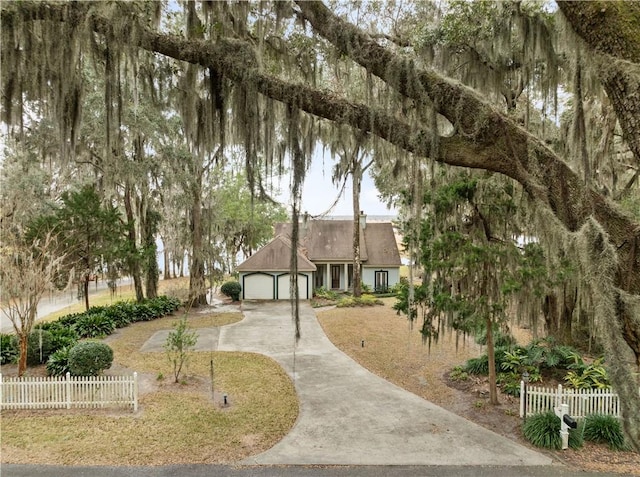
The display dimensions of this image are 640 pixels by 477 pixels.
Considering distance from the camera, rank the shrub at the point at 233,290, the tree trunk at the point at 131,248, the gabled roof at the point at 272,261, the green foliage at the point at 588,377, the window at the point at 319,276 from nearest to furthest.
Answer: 1. the green foliage at the point at 588,377
2. the tree trunk at the point at 131,248
3. the gabled roof at the point at 272,261
4. the shrub at the point at 233,290
5. the window at the point at 319,276

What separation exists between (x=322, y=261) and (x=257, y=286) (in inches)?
166

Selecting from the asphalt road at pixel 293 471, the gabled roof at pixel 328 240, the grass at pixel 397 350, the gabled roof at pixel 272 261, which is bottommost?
the grass at pixel 397 350

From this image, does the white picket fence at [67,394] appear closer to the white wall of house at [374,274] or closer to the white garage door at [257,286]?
the white garage door at [257,286]

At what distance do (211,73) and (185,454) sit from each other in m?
5.42

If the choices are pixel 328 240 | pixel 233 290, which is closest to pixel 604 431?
pixel 233 290

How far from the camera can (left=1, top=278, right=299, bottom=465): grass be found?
221 inches

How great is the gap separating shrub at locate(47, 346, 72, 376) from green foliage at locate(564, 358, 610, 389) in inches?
422

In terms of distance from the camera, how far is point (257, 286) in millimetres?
21062

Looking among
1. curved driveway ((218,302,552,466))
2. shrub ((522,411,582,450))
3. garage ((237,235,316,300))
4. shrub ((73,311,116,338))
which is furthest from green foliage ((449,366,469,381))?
garage ((237,235,316,300))

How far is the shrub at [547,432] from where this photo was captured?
237 inches

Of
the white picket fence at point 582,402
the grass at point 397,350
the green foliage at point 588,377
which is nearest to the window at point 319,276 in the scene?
the grass at point 397,350

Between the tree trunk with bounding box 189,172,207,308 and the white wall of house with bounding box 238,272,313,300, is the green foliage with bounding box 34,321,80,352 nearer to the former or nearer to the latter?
the tree trunk with bounding box 189,172,207,308

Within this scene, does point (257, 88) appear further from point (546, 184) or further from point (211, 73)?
point (546, 184)

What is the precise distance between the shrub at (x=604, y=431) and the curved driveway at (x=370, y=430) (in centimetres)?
127
